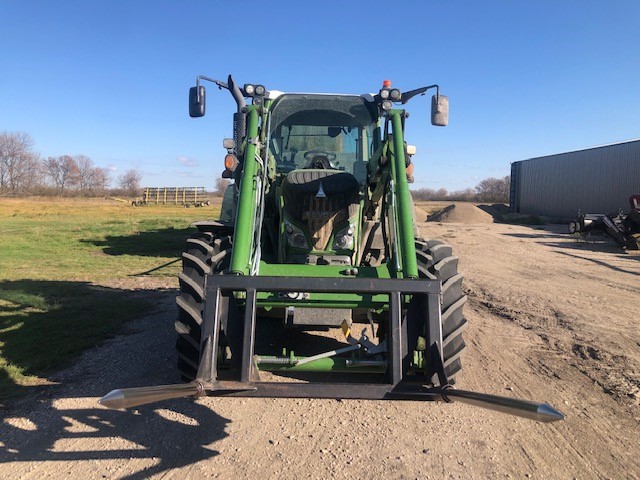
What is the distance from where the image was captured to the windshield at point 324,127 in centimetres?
572

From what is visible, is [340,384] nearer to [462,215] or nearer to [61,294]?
[61,294]

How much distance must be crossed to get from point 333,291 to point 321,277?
0.43ft

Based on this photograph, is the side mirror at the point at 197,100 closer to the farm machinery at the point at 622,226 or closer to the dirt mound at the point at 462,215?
the farm machinery at the point at 622,226

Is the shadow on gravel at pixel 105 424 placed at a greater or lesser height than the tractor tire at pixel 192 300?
lesser

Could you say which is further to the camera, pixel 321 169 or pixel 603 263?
pixel 603 263

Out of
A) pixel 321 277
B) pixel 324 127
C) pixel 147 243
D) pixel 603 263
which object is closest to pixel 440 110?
pixel 324 127

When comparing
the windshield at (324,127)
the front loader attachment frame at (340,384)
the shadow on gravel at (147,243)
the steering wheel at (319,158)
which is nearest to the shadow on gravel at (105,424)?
the front loader attachment frame at (340,384)

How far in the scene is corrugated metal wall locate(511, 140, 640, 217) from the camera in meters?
27.2

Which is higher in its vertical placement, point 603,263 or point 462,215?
point 462,215

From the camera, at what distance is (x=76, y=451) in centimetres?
328

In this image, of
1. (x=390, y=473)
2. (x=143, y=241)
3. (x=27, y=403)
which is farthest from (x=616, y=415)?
(x=143, y=241)

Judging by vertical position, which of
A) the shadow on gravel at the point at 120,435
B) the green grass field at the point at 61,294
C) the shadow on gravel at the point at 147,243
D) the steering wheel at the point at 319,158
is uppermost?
the steering wheel at the point at 319,158

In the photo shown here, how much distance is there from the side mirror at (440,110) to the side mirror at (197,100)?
2.52 metres

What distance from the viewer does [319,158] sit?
5.40 m
